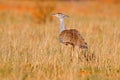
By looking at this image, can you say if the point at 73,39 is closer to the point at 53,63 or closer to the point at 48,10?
the point at 53,63

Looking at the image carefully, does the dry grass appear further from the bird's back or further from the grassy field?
the bird's back

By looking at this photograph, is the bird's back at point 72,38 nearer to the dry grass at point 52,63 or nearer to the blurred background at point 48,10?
the dry grass at point 52,63

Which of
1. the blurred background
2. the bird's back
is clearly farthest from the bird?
the blurred background

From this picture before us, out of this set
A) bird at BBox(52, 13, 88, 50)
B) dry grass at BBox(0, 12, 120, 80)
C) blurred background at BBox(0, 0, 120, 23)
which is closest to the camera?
dry grass at BBox(0, 12, 120, 80)

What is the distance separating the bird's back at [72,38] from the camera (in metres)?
8.53

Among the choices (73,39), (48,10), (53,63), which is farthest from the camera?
(48,10)

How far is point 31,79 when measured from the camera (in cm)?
672

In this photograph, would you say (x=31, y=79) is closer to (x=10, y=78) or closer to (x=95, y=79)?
(x=10, y=78)

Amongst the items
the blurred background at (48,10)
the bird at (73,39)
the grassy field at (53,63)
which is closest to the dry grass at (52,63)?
the grassy field at (53,63)

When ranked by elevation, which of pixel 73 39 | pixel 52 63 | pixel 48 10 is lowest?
pixel 52 63

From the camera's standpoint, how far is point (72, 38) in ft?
28.5

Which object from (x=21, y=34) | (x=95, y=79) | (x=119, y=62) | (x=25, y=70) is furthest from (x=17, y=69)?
(x=21, y=34)

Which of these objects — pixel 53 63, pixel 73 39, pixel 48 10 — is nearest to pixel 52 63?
pixel 53 63

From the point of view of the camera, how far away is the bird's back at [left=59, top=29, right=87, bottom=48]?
28.0ft
